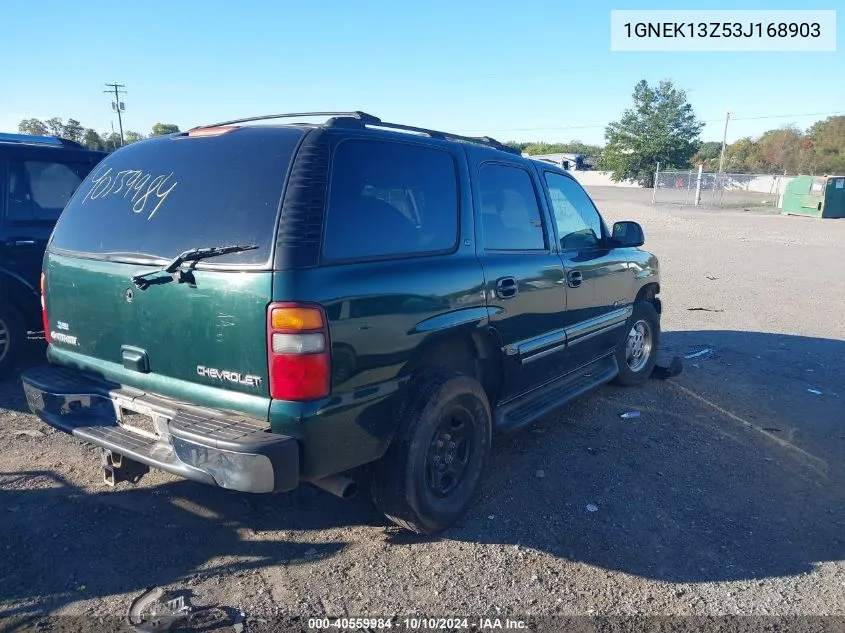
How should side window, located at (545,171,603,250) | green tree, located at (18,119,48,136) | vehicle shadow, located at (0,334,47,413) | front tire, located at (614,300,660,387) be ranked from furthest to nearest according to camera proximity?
1. green tree, located at (18,119,48,136)
2. front tire, located at (614,300,660,387)
3. vehicle shadow, located at (0,334,47,413)
4. side window, located at (545,171,603,250)

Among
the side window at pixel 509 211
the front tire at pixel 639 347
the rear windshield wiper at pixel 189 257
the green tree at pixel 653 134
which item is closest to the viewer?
the rear windshield wiper at pixel 189 257

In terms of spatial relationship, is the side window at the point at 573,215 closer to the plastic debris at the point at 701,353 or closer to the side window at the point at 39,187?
the plastic debris at the point at 701,353

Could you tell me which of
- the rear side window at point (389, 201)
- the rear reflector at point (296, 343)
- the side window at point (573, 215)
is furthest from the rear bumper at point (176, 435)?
the side window at point (573, 215)

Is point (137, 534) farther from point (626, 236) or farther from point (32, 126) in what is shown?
point (32, 126)

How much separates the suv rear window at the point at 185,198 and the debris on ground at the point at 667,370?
4.41m

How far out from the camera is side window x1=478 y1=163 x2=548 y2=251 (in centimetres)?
376

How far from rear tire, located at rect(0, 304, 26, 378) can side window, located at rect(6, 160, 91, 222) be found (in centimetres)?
80

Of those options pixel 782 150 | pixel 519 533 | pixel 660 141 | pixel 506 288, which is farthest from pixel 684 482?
pixel 782 150

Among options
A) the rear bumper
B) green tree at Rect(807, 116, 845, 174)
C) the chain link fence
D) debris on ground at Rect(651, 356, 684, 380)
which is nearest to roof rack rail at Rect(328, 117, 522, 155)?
the rear bumper

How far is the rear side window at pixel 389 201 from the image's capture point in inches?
111

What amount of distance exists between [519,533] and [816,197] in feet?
101

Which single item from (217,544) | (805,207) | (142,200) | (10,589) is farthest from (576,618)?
(805,207)

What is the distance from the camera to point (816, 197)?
28500 millimetres

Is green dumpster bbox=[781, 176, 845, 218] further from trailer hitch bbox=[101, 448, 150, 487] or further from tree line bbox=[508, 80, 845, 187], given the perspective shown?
trailer hitch bbox=[101, 448, 150, 487]
